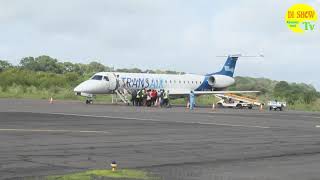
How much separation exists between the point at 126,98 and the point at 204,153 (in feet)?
134

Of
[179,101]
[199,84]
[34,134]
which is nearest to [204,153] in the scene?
[34,134]

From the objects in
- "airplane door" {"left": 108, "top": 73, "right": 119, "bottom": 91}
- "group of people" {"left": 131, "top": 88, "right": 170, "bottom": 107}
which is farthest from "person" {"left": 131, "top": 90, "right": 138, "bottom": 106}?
"airplane door" {"left": 108, "top": 73, "right": 119, "bottom": 91}

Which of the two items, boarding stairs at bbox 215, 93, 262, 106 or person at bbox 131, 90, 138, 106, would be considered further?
boarding stairs at bbox 215, 93, 262, 106

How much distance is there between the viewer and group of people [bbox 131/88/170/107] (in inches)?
2076

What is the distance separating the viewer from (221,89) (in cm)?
6600

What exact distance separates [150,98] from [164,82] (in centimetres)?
697

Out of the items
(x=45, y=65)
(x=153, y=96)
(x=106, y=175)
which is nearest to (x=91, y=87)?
(x=153, y=96)

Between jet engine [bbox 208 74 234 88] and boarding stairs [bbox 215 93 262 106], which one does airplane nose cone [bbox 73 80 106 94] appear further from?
jet engine [bbox 208 74 234 88]

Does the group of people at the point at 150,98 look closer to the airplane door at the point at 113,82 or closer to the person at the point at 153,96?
the person at the point at 153,96

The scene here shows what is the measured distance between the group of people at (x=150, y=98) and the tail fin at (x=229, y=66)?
15.5 metres

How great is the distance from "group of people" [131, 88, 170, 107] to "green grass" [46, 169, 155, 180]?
4147cm

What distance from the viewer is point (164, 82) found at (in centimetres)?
5950

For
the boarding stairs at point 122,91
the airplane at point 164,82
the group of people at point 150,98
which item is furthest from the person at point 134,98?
the airplane at point 164,82

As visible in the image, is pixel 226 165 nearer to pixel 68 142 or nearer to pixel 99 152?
pixel 99 152
